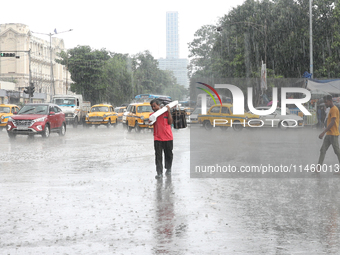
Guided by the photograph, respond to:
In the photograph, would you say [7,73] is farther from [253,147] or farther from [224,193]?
[224,193]

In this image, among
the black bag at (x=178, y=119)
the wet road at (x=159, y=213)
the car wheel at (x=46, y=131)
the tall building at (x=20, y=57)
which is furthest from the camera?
the tall building at (x=20, y=57)

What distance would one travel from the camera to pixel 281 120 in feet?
111

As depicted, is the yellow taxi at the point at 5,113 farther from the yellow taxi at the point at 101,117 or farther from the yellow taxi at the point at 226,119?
the yellow taxi at the point at 226,119

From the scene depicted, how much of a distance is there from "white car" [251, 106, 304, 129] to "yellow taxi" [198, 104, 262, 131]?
112 centimetres

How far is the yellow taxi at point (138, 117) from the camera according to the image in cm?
3222

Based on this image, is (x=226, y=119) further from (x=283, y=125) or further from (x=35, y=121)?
(x=35, y=121)

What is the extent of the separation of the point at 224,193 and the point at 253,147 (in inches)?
397

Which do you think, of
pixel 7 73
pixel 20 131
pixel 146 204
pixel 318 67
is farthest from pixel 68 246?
pixel 7 73

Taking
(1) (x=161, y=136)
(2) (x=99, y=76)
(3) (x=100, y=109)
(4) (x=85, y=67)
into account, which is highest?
(4) (x=85, y=67)

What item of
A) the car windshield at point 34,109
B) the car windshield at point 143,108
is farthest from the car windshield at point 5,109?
the car windshield at point 34,109

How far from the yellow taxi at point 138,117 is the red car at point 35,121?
21.1 ft

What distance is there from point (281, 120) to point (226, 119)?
11.8 feet

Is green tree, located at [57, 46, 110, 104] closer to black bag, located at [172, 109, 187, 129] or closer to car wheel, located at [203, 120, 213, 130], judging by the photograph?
car wheel, located at [203, 120, 213, 130]

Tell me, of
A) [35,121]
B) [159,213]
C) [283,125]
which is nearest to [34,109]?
[35,121]
